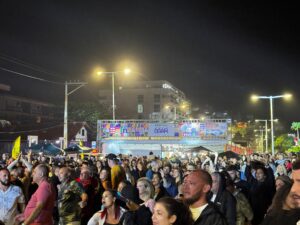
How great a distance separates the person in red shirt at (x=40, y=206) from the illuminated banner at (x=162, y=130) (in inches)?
1194

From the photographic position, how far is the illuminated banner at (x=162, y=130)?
3688 centimetres

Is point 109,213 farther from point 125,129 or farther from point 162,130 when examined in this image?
point 125,129

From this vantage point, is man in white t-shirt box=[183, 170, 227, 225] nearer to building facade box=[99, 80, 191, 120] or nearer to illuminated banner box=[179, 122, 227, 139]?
illuminated banner box=[179, 122, 227, 139]

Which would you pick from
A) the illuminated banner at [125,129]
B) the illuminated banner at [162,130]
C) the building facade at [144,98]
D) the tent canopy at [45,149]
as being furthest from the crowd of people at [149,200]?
the building facade at [144,98]

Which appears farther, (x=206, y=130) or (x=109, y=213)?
(x=206, y=130)

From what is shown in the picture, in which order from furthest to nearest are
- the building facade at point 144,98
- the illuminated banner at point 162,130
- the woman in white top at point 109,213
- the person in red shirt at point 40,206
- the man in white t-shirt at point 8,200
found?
the building facade at point 144,98 < the illuminated banner at point 162,130 < the man in white t-shirt at point 8,200 < the person in red shirt at point 40,206 < the woman in white top at point 109,213

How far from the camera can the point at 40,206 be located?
6355mm

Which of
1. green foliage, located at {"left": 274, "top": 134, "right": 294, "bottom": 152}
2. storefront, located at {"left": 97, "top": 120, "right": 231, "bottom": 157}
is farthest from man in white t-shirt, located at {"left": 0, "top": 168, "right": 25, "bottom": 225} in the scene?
green foliage, located at {"left": 274, "top": 134, "right": 294, "bottom": 152}

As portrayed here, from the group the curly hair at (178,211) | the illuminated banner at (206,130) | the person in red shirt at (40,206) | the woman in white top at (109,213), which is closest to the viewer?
the curly hair at (178,211)

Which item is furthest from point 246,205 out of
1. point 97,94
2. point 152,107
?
point 152,107

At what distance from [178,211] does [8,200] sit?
485 cm

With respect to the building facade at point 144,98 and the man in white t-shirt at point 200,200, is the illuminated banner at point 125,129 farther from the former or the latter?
the building facade at point 144,98

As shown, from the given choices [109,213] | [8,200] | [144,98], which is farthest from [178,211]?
[144,98]

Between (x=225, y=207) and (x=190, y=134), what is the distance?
30266 mm
